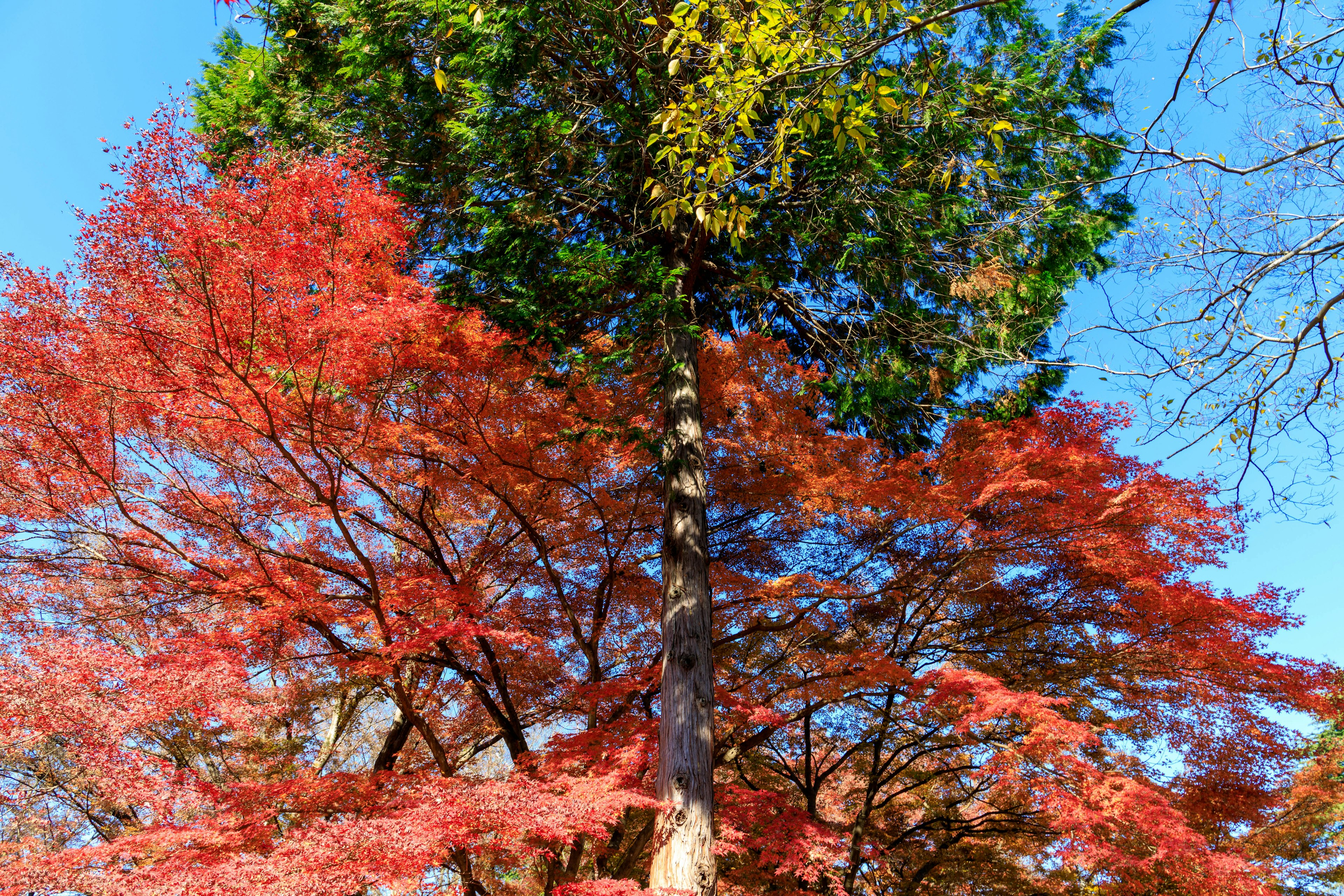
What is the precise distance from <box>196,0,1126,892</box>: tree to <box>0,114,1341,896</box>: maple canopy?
664 millimetres

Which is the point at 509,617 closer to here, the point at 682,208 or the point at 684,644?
the point at 684,644

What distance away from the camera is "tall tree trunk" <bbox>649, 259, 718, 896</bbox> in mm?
5422

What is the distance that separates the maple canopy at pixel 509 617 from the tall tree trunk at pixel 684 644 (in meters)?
0.44

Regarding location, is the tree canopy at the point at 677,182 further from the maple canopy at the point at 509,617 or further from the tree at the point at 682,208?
the maple canopy at the point at 509,617

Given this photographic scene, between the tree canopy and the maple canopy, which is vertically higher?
the tree canopy

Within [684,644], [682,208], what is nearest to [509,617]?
[684,644]

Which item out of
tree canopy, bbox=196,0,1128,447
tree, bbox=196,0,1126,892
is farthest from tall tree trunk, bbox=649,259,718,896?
tree canopy, bbox=196,0,1128,447

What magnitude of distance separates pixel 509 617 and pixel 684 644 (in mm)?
2788

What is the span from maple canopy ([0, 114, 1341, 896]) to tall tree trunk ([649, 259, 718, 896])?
44 cm

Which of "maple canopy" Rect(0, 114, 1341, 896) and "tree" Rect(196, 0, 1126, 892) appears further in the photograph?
"tree" Rect(196, 0, 1126, 892)

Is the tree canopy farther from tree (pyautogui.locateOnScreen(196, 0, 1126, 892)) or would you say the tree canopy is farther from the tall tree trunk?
the tall tree trunk

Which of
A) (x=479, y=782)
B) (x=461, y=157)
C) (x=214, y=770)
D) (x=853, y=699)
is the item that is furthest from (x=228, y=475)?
(x=853, y=699)

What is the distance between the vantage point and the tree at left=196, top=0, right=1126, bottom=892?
6.83m

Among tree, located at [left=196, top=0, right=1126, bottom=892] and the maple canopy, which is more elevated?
tree, located at [left=196, top=0, right=1126, bottom=892]
